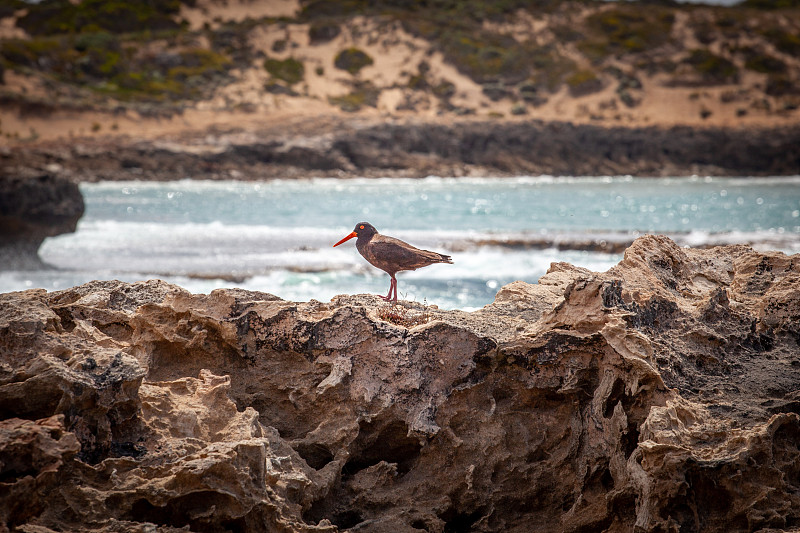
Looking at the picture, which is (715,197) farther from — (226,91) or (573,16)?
(573,16)

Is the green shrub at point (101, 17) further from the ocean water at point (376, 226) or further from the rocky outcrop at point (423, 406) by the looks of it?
the rocky outcrop at point (423, 406)

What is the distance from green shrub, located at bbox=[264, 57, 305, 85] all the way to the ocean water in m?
19.8

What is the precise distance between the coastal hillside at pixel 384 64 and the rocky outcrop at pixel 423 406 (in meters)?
43.6

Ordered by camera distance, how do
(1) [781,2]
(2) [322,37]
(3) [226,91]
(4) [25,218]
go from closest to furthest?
(4) [25,218], (3) [226,91], (2) [322,37], (1) [781,2]

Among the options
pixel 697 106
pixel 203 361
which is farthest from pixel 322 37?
pixel 203 361

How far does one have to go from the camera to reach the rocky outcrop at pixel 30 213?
43.4ft

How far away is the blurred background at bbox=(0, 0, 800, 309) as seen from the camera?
14859mm

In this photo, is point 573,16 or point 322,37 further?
point 573,16

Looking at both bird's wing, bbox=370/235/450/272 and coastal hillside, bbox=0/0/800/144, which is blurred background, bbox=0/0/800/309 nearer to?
coastal hillside, bbox=0/0/800/144

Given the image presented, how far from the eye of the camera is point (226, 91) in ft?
174

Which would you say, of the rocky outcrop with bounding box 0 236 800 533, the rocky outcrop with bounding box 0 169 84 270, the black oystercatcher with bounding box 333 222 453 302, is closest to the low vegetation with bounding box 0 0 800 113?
the rocky outcrop with bounding box 0 169 84 270

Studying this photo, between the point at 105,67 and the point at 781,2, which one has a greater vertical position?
the point at 781,2

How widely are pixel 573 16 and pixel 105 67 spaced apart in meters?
42.4

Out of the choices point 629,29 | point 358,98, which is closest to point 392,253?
point 358,98
